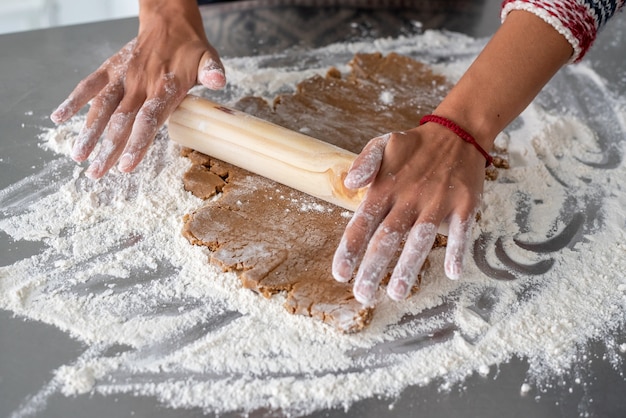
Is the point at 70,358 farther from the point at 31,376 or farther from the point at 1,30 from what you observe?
the point at 1,30

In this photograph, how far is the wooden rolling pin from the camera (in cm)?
151

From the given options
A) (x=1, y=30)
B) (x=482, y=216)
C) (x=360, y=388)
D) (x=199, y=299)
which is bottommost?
(x=1, y=30)

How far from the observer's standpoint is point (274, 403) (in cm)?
118

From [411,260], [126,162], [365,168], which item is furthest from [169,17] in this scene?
[411,260]

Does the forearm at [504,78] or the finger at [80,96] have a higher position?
the forearm at [504,78]

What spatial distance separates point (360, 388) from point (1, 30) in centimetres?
205

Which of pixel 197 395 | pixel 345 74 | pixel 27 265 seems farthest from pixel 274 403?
pixel 345 74

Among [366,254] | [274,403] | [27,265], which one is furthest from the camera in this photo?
[27,265]

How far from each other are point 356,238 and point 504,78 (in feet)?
1.85

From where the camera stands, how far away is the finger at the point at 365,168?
4.39 feet

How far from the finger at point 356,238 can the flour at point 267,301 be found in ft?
0.46

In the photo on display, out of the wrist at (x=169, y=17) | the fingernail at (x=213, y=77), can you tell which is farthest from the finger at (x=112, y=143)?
the wrist at (x=169, y=17)

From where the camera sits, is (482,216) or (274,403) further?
(482,216)

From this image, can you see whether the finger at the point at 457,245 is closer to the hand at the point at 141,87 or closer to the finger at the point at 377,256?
the finger at the point at 377,256
